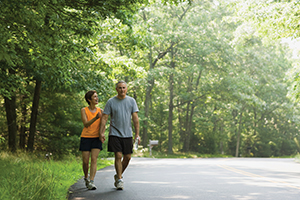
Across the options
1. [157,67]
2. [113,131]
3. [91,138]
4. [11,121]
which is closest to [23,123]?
[11,121]

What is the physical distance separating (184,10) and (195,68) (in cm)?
589

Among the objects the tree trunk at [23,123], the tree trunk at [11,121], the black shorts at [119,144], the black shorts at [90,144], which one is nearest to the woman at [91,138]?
the black shorts at [90,144]

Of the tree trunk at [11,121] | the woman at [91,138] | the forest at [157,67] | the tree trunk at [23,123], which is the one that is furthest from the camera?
Answer: the tree trunk at [23,123]

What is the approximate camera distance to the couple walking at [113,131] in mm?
7145

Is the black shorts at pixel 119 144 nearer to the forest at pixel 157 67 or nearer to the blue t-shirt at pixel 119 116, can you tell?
the blue t-shirt at pixel 119 116

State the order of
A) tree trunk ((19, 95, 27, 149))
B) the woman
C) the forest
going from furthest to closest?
tree trunk ((19, 95, 27, 149)) < the forest < the woman

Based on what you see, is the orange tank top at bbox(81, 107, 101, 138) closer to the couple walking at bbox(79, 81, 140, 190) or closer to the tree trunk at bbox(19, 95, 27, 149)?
the couple walking at bbox(79, 81, 140, 190)

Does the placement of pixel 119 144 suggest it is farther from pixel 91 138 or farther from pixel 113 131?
pixel 91 138

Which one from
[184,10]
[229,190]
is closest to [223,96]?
[184,10]

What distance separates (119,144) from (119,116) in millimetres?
546

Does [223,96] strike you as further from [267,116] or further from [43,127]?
[43,127]

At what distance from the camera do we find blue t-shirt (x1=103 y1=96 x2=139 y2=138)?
716 cm

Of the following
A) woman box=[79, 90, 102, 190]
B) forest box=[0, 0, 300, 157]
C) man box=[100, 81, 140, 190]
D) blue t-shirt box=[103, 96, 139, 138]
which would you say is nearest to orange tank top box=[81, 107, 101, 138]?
woman box=[79, 90, 102, 190]

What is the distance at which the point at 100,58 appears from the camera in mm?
15445
